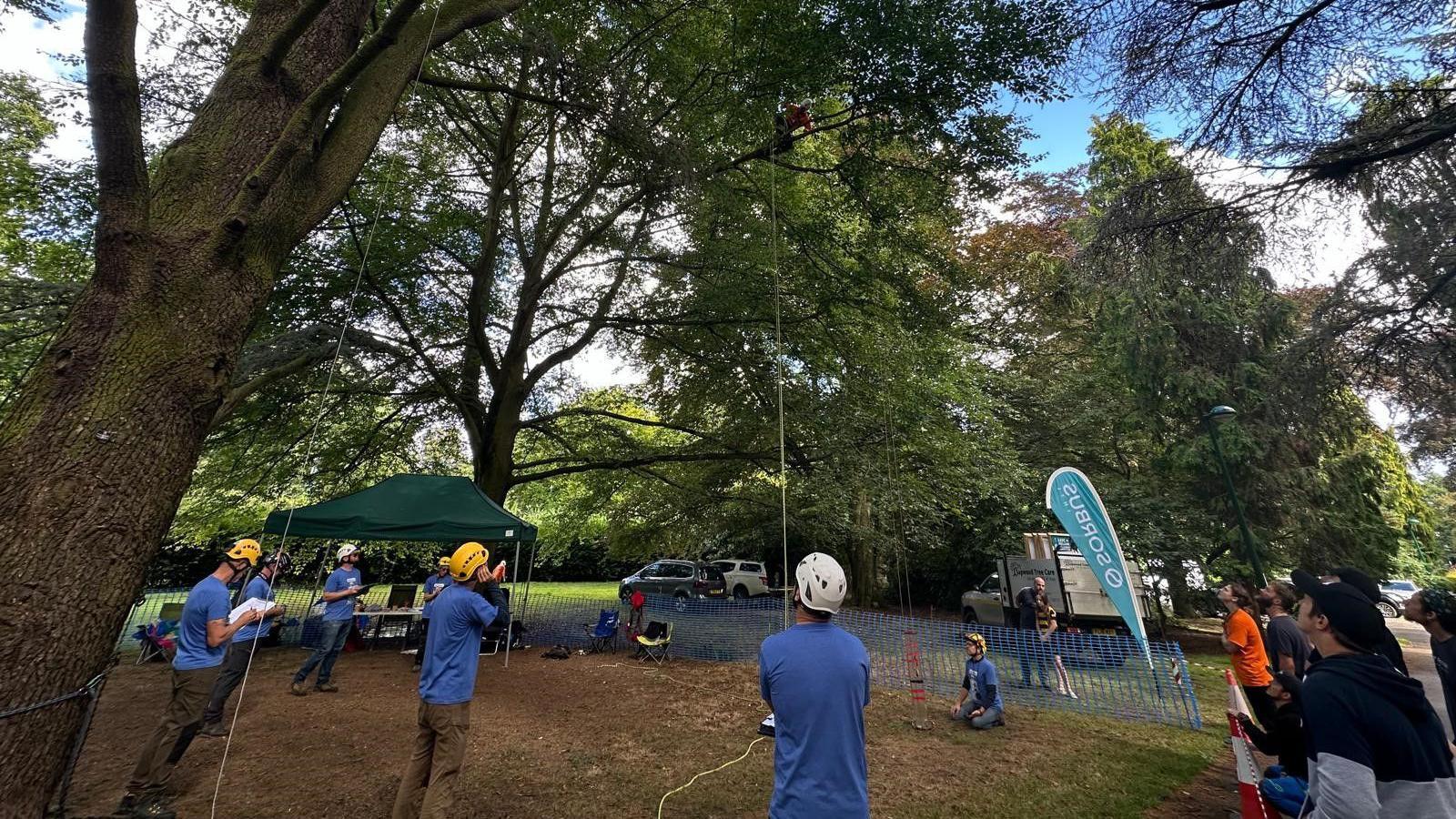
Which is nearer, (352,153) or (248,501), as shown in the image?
(352,153)

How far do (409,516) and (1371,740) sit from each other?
9.25m

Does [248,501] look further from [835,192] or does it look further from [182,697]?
[835,192]

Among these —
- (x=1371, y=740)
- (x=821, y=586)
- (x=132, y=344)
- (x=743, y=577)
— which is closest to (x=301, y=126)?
→ (x=132, y=344)

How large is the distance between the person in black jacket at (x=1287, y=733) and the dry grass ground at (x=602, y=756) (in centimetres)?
138

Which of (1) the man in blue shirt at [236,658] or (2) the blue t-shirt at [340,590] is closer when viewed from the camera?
(1) the man in blue shirt at [236,658]

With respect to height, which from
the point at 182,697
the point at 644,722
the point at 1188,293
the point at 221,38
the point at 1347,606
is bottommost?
the point at 644,722

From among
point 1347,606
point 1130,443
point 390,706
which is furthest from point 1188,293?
point 390,706

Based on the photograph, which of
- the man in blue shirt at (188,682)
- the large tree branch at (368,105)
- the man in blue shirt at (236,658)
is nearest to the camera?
the large tree branch at (368,105)

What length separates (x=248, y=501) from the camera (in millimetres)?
10008

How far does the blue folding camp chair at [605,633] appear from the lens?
10781mm

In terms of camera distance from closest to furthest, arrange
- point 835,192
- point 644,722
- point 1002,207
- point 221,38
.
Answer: point 221,38 < point 644,722 < point 835,192 < point 1002,207

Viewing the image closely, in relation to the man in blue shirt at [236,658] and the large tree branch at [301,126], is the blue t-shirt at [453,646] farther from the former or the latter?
the man in blue shirt at [236,658]

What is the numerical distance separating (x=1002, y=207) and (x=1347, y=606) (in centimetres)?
2184

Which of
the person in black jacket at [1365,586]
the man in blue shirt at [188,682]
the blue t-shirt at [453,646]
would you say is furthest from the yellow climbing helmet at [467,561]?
the person in black jacket at [1365,586]
